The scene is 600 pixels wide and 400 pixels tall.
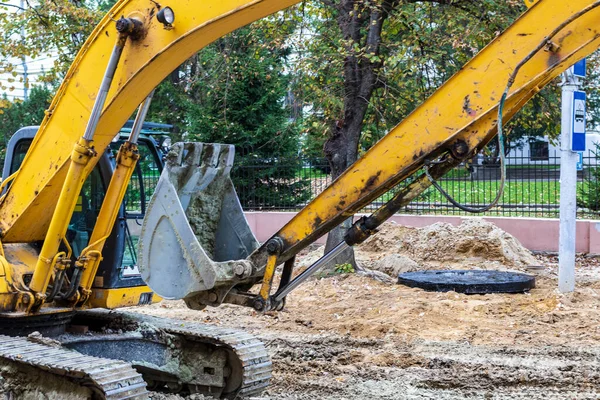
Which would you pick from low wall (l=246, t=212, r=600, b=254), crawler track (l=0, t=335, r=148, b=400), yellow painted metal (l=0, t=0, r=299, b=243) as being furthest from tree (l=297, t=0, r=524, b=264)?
crawler track (l=0, t=335, r=148, b=400)

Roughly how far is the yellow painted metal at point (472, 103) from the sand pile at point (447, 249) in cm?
683

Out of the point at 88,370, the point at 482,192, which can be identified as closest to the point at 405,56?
the point at 482,192

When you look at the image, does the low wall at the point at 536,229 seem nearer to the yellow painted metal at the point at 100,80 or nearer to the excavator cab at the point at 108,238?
the excavator cab at the point at 108,238

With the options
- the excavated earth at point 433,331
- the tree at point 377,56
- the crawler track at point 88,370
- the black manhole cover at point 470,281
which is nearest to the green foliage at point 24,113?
the tree at point 377,56

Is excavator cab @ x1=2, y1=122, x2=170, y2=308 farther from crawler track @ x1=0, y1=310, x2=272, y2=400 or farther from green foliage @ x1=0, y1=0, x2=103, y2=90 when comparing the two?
green foliage @ x1=0, y1=0, x2=103, y2=90

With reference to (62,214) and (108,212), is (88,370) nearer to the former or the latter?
(62,214)

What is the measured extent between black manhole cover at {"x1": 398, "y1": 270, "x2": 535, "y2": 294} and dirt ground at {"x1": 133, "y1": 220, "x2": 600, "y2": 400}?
15 cm

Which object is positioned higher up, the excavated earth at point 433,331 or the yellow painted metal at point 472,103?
the yellow painted metal at point 472,103

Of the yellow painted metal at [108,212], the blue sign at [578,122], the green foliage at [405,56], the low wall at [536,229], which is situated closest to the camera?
the yellow painted metal at [108,212]

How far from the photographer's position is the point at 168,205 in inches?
181

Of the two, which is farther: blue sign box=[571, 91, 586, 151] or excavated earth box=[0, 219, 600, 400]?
blue sign box=[571, 91, 586, 151]

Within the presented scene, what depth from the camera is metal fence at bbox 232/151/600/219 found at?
44.4 ft

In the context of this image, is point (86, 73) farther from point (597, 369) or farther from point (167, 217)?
point (597, 369)

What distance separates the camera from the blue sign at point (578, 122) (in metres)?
8.97
